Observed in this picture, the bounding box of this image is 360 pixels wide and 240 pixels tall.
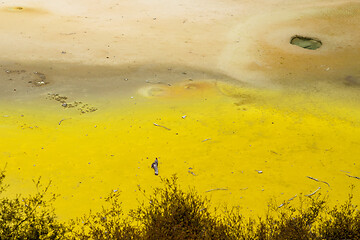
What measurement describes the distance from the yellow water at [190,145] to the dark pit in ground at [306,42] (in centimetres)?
250

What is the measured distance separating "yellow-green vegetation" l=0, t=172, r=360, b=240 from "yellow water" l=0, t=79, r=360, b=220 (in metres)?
0.23

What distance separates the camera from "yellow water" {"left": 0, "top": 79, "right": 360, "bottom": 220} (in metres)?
5.22

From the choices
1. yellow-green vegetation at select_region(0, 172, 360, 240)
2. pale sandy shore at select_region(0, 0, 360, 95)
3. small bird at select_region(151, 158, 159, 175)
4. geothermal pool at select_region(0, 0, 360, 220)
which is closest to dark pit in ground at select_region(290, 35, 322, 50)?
geothermal pool at select_region(0, 0, 360, 220)

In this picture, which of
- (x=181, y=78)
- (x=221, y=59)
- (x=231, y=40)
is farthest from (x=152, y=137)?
(x=231, y=40)

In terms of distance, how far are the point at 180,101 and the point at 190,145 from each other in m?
1.42

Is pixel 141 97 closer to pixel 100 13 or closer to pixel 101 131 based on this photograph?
pixel 101 131

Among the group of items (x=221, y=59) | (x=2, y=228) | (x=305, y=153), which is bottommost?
(x=2, y=228)

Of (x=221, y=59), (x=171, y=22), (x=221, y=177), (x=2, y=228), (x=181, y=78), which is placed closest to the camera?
(x=2, y=228)

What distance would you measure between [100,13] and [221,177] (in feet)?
24.6

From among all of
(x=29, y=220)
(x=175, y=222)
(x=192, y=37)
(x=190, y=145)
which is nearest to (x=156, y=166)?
(x=190, y=145)

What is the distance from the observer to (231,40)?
9.55m

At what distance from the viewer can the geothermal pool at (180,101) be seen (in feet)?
17.7

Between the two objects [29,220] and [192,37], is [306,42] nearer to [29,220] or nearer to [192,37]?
[192,37]

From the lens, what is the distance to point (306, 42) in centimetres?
962
